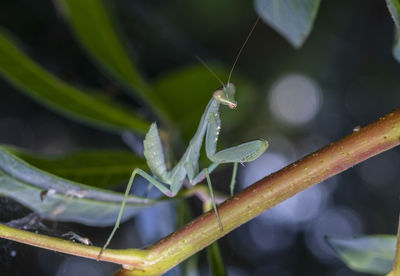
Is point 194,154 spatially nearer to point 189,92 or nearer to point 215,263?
point 215,263

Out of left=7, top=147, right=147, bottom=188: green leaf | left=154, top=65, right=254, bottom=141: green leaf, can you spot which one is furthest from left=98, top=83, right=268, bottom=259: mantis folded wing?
left=154, top=65, right=254, bottom=141: green leaf

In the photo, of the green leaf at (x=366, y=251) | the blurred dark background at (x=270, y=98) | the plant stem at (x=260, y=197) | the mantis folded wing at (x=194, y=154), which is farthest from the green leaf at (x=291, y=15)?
the blurred dark background at (x=270, y=98)

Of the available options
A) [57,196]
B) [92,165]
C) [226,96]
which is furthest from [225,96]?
[57,196]

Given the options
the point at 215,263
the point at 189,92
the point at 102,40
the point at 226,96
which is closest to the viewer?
the point at 215,263

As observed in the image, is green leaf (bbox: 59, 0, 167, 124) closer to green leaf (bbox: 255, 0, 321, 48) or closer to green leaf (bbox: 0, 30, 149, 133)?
green leaf (bbox: 0, 30, 149, 133)

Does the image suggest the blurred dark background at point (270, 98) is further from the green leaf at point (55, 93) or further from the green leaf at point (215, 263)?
the green leaf at point (215, 263)

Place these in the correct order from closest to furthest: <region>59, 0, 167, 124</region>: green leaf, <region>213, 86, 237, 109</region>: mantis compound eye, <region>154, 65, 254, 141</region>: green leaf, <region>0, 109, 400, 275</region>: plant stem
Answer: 1. <region>0, 109, 400, 275</region>: plant stem
2. <region>213, 86, 237, 109</region>: mantis compound eye
3. <region>59, 0, 167, 124</region>: green leaf
4. <region>154, 65, 254, 141</region>: green leaf

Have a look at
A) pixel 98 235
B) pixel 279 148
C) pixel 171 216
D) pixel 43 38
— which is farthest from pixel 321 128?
pixel 171 216
